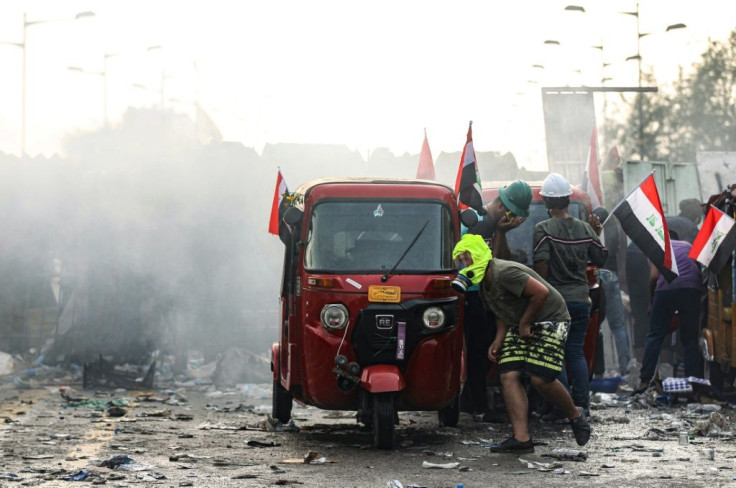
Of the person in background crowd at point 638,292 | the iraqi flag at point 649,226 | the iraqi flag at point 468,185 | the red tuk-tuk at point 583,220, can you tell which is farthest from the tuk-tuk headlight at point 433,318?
the person in background crowd at point 638,292

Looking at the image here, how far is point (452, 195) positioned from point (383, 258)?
2.66 feet

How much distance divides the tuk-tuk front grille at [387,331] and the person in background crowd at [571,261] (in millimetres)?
1148

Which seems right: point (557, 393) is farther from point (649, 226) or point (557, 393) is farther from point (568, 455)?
point (649, 226)

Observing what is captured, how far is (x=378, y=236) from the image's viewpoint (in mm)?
9898

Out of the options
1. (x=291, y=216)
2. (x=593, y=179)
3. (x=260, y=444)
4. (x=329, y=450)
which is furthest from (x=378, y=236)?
(x=593, y=179)

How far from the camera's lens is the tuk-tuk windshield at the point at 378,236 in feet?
32.1

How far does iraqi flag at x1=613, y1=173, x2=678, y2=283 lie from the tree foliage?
150ft

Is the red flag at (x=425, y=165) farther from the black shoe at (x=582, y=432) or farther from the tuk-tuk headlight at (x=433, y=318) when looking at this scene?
the black shoe at (x=582, y=432)

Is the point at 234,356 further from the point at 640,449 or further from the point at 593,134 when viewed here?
the point at 640,449

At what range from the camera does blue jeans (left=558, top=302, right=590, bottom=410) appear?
33.0ft

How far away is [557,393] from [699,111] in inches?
2010

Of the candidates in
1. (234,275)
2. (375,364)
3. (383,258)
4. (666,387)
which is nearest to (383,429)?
(375,364)

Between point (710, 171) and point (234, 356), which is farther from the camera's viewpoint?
point (710, 171)

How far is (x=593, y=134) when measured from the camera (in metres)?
15.8
